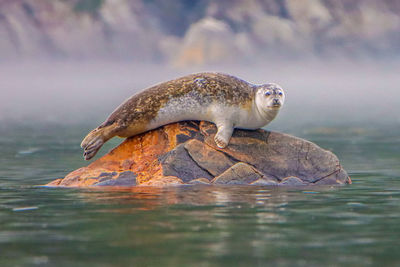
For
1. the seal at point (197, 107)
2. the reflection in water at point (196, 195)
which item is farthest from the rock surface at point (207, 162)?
the reflection in water at point (196, 195)

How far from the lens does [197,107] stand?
14.4 meters

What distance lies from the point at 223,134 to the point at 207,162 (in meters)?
0.64

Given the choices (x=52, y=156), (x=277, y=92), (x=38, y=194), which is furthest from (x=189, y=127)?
(x=52, y=156)

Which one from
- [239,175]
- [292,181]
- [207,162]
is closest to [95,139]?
[207,162]

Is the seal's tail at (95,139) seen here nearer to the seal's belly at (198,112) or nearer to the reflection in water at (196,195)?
the seal's belly at (198,112)

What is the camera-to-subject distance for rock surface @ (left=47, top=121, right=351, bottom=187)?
44.8ft

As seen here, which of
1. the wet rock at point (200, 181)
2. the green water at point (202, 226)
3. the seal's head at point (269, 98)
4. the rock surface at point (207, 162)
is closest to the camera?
the green water at point (202, 226)

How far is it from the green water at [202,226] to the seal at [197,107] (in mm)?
1799

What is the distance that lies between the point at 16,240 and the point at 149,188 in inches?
173

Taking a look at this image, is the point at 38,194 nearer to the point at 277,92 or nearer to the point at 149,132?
the point at 149,132

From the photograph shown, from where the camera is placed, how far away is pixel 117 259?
780 centimetres

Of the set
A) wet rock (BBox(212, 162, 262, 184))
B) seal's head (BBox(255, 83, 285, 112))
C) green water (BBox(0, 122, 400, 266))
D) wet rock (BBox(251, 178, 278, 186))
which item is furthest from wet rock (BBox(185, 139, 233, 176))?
seal's head (BBox(255, 83, 285, 112))

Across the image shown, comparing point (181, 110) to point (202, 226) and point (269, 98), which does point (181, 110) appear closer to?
point (269, 98)

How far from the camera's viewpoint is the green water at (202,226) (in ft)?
25.9
